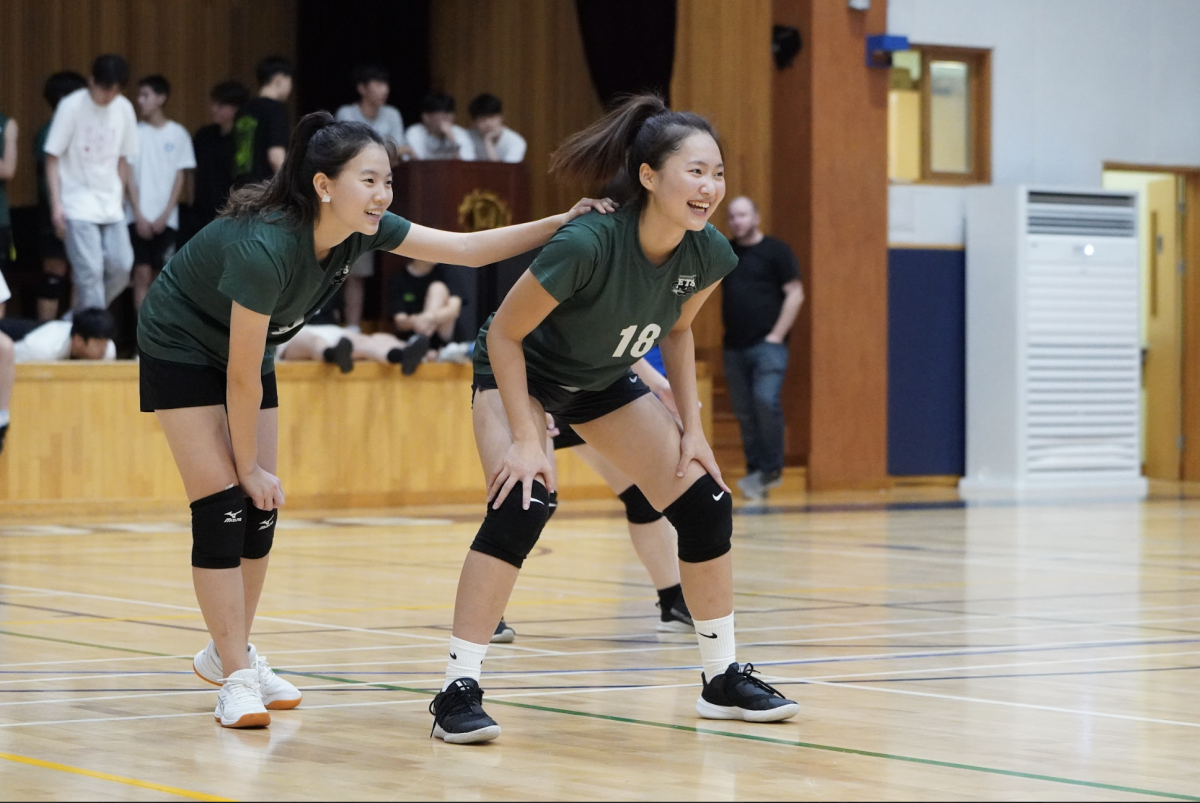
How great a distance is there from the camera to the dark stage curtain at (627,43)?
12.2 meters

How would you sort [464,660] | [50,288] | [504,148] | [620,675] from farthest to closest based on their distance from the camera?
[504,148] → [50,288] → [620,675] → [464,660]

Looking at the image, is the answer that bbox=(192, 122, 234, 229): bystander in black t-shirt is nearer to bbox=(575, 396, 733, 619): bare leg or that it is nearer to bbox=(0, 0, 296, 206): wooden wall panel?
bbox=(0, 0, 296, 206): wooden wall panel

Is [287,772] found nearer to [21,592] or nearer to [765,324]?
[21,592]

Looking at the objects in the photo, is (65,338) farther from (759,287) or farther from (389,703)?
(389,703)

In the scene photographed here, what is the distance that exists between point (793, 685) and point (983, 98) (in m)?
9.53

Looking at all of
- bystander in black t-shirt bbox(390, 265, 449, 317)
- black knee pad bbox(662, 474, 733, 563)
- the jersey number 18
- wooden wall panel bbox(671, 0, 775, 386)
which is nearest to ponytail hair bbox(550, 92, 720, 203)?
the jersey number 18

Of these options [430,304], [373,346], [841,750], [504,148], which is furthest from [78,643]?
[504,148]

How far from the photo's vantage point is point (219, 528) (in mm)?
3619

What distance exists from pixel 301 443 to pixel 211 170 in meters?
1.90

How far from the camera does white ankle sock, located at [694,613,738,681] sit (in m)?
3.66

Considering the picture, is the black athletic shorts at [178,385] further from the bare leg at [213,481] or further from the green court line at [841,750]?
the green court line at [841,750]

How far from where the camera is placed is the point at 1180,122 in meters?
13.5

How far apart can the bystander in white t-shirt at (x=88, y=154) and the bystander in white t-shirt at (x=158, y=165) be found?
1.89 ft

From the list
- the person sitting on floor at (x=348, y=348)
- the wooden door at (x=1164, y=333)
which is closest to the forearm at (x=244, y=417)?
the person sitting on floor at (x=348, y=348)
